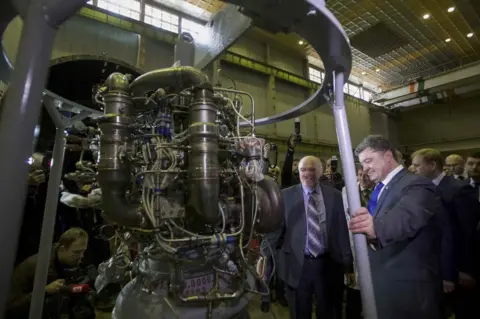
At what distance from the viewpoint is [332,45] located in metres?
1.09

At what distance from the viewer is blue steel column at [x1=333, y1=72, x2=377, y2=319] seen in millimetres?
1100

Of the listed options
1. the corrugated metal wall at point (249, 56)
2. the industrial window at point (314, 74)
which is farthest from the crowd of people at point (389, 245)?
the industrial window at point (314, 74)

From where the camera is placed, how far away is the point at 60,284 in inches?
80.0

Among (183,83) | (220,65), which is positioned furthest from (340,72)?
(220,65)

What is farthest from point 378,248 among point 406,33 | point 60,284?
point 406,33

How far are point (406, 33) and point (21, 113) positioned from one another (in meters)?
9.29

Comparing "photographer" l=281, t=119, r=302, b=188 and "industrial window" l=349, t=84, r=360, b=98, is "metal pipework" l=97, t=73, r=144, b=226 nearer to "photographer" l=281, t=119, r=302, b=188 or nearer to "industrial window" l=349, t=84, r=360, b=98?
"photographer" l=281, t=119, r=302, b=188

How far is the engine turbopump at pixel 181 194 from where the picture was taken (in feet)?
4.64

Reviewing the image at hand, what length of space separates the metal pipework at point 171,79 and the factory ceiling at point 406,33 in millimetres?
5171

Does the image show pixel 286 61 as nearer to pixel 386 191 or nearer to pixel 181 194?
pixel 386 191

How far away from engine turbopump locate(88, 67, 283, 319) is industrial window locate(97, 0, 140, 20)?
4987 millimetres

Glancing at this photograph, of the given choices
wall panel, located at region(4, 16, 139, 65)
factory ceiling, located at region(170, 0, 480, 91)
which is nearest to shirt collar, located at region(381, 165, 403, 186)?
wall panel, located at region(4, 16, 139, 65)

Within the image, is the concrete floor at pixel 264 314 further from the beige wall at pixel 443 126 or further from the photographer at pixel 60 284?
the beige wall at pixel 443 126

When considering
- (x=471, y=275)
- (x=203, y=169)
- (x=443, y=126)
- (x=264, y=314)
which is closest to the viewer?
(x=203, y=169)
